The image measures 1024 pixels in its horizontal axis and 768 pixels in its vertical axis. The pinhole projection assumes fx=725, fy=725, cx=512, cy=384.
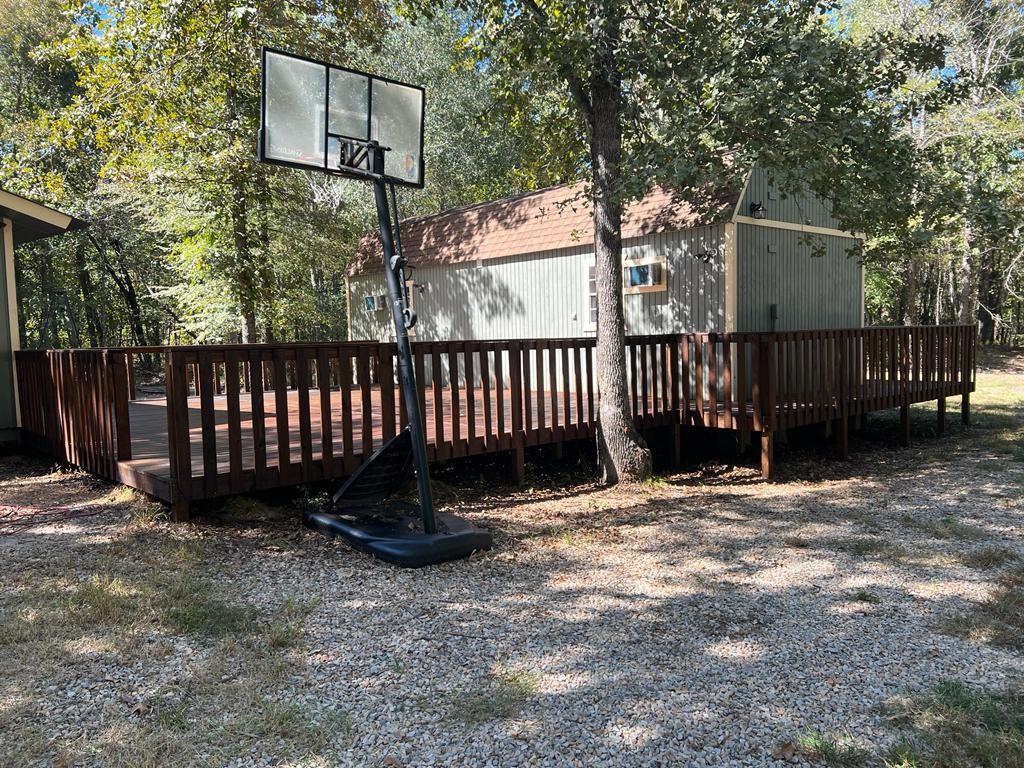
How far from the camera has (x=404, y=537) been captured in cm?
412

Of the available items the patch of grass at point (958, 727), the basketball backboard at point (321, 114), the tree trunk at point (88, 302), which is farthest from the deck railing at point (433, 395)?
the tree trunk at point (88, 302)

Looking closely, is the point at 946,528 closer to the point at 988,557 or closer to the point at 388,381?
the point at 988,557

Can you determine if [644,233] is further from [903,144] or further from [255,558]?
[255,558]

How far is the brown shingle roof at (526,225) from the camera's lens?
822 centimetres

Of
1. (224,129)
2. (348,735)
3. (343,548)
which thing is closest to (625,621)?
(348,735)

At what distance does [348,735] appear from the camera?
7.55ft

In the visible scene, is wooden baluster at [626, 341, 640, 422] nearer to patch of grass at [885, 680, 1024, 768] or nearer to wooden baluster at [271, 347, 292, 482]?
wooden baluster at [271, 347, 292, 482]

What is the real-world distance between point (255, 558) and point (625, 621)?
208cm

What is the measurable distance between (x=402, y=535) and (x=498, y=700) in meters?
1.75

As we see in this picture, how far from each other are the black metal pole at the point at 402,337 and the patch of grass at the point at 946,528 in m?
3.34

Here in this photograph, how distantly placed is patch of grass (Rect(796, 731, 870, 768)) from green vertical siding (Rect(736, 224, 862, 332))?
19.4ft

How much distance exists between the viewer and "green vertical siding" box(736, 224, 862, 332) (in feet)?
26.5

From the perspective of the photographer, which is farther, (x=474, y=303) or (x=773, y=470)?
(x=474, y=303)

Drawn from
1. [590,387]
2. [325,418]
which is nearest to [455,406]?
[325,418]
